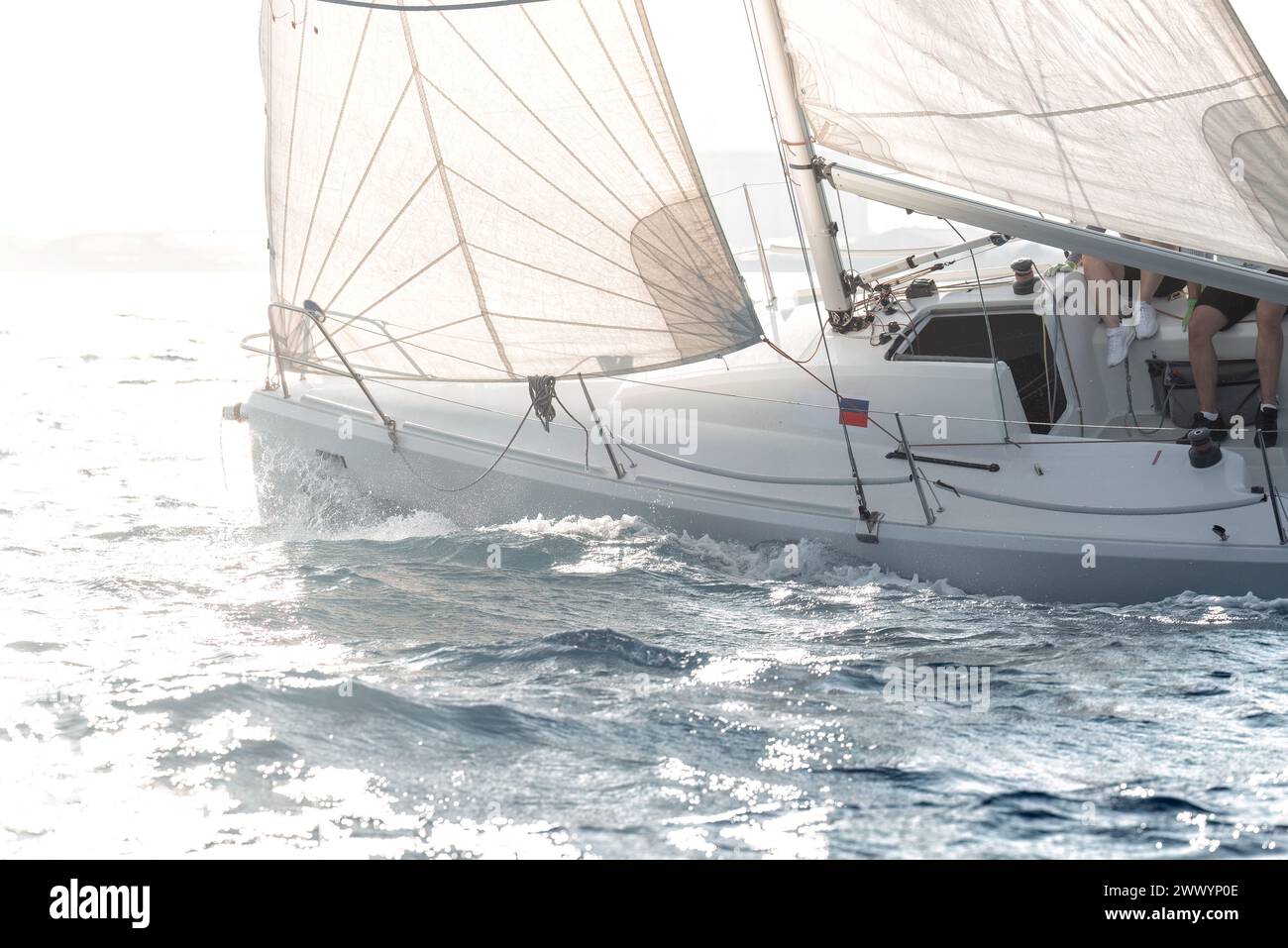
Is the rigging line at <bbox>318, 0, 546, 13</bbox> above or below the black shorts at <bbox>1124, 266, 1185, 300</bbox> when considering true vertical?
above

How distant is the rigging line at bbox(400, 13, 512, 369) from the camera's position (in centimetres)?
488

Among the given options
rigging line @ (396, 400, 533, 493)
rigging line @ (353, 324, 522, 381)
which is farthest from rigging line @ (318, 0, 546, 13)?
rigging line @ (396, 400, 533, 493)

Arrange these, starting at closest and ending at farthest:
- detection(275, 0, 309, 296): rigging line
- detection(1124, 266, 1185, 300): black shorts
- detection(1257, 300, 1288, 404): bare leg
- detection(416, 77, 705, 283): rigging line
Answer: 1. detection(1257, 300, 1288, 404): bare leg
2. detection(416, 77, 705, 283): rigging line
3. detection(275, 0, 309, 296): rigging line
4. detection(1124, 266, 1185, 300): black shorts

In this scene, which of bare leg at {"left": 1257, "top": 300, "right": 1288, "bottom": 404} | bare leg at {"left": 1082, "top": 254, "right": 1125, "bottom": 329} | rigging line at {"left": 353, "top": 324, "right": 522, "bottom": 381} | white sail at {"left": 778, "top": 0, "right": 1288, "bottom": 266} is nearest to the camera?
white sail at {"left": 778, "top": 0, "right": 1288, "bottom": 266}

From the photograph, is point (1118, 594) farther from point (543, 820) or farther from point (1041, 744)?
point (543, 820)

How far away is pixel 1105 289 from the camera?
546 centimetres

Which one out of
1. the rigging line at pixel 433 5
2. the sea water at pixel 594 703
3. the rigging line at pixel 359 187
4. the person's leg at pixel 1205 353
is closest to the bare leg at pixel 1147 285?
the person's leg at pixel 1205 353

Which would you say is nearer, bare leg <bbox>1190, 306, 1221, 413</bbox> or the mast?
bare leg <bbox>1190, 306, 1221, 413</bbox>

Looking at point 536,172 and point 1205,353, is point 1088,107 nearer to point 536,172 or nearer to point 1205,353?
point 1205,353

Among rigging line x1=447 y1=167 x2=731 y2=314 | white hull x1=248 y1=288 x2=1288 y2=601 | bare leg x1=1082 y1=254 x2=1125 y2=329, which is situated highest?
rigging line x1=447 y1=167 x2=731 y2=314

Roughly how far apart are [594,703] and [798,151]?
2756mm

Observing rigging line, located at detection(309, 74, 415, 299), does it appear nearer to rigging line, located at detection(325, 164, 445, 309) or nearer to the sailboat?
the sailboat

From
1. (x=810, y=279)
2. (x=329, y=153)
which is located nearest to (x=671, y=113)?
(x=810, y=279)

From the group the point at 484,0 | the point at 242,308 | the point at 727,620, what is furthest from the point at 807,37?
the point at 242,308
